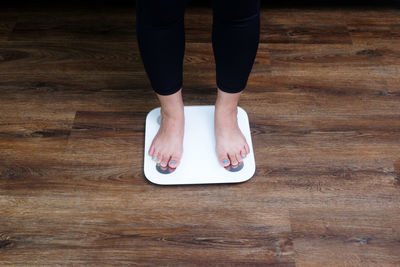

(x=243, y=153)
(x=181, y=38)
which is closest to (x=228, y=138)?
(x=243, y=153)

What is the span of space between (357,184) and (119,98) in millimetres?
670

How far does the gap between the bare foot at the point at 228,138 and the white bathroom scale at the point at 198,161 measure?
2 cm

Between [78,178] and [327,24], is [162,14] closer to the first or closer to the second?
[78,178]

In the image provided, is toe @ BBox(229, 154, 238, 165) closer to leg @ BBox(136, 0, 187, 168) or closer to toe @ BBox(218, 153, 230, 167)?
toe @ BBox(218, 153, 230, 167)

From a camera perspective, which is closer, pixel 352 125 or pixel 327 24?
pixel 352 125

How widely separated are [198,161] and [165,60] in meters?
0.27

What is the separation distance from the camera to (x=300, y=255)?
0.74 metres

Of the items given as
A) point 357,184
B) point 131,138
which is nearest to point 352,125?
point 357,184

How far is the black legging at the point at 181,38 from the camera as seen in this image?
62 cm

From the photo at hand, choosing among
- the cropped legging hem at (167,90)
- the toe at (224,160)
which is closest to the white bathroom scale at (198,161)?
the toe at (224,160)

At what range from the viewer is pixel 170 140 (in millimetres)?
848

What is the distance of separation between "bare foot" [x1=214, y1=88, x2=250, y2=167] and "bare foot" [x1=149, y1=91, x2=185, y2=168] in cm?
9

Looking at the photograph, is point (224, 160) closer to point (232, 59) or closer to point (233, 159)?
point (233, 159)

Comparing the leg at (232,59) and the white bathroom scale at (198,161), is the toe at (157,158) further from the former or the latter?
the leg at (232,59)
